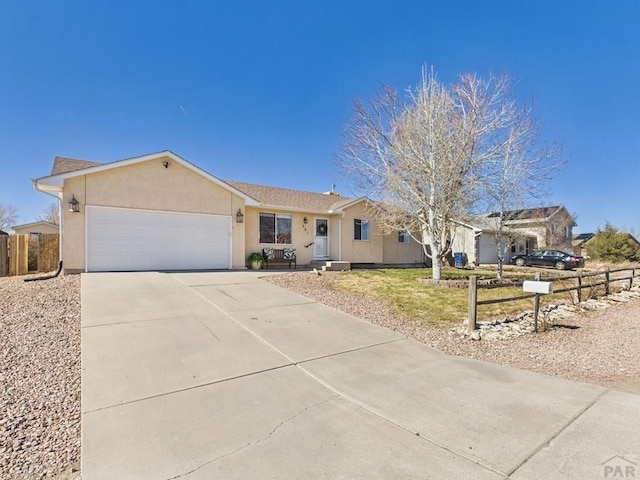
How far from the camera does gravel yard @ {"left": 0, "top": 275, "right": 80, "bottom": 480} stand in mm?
2395

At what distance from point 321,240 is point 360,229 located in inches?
99.8

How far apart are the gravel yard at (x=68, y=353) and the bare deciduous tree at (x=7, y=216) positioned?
45.3m

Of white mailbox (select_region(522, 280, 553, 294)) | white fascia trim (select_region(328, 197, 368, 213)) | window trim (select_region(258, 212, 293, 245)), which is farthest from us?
white fascia trim (select_region(328, 197, 368, 213))

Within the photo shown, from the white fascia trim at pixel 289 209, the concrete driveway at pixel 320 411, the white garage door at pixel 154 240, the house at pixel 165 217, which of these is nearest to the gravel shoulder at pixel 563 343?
the concrete driveway at pixel 320 411

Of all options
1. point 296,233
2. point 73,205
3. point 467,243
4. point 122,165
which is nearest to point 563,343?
point 296,233

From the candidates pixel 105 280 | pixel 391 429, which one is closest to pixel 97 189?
pixel 105 280

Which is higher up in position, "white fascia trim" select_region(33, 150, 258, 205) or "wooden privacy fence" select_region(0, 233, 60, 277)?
"white fascia trim" select_region(33, 150, 258, 205)

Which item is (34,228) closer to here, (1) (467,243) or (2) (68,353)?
(2) (68,353)

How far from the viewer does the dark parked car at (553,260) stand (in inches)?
911

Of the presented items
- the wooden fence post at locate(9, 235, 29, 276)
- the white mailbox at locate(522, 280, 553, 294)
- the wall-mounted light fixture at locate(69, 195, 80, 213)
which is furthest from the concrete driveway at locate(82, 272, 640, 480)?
the wooden fence post at locate(9, 235, 29, 276)

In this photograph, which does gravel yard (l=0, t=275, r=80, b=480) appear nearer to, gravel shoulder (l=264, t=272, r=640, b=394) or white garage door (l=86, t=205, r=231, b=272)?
white garage door (l=86, t=205, r=231, b=272)

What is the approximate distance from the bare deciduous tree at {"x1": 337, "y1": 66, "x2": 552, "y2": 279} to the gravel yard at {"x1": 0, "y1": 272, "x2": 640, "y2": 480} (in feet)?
17.7

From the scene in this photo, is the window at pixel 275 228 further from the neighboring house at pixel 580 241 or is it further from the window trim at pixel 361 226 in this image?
the neighboring house at pixel 580 241

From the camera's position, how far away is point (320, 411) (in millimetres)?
3211
